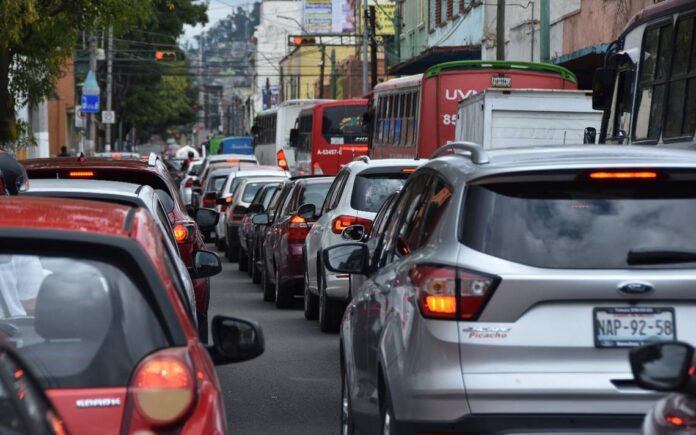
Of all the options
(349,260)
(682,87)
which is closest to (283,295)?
(682,87)

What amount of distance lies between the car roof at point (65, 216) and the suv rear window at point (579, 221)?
1465mm

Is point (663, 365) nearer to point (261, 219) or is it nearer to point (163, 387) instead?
point (163, 387)

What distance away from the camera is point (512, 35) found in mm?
39844

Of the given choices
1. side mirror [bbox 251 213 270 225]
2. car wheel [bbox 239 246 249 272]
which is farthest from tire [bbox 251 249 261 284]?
side mirror [bbox 251 213 270 225]

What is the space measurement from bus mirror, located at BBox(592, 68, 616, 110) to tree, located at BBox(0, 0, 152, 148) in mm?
8652

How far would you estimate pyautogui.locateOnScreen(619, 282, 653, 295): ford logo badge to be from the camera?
5742 mm

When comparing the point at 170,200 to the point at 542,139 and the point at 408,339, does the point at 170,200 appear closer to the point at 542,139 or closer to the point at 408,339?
the point at 408,339

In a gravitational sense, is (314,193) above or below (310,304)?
above

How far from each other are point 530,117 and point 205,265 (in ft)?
45.2

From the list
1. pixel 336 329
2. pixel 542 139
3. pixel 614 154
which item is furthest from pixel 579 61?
pixel 614 154

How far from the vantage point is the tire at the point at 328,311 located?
47.5ft

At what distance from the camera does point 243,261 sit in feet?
79.6

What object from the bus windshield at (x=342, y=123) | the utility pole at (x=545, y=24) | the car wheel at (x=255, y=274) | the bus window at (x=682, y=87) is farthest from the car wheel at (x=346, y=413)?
the bus windshield at (x=342, y=123)

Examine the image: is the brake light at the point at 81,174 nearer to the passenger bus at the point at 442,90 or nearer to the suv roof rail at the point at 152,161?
the suv roof rail at the point at 152,161
